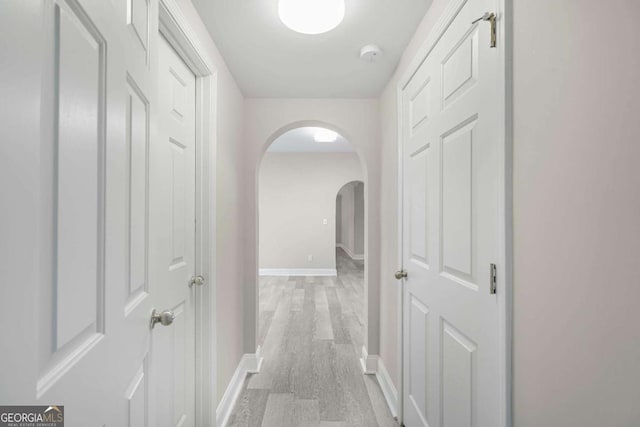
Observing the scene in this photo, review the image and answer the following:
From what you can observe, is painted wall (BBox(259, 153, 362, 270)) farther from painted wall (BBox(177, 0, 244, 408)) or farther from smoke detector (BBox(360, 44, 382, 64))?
smoke detector (BBox(360, 44, 382, 64))

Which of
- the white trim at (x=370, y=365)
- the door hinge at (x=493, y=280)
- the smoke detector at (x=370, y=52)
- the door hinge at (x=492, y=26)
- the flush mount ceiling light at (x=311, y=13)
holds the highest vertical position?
the smoke detector at (x=370, y=52)

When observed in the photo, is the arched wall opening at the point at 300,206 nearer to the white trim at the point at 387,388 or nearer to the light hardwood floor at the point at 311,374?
the light hardwood floor at the point at 311,374

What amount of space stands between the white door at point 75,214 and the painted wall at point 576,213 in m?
0.97

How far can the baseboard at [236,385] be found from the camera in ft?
6.27

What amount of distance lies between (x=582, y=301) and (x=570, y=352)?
13 centimetres

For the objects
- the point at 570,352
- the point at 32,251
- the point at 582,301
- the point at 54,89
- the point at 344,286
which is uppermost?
the point at 54,89

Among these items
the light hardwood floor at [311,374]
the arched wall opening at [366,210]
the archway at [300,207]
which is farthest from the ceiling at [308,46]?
the archway at [300,207]

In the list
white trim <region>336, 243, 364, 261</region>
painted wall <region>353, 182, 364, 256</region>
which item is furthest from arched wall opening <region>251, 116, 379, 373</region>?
painted wall <region>353, 182, 364, 256</region>

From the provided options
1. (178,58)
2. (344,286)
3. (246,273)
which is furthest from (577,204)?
(344,286)

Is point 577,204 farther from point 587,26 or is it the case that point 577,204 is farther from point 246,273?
point 246,273

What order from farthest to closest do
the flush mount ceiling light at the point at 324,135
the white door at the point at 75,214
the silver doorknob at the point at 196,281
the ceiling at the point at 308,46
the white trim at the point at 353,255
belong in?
1. the white trim at the point at 353,255
2. the flush mount ceiling light at the point at 324,135
3. the silver doorknob at the point at 196,281
4. the ceiling at the point at 308,46
5. the white door at the point at 75,214

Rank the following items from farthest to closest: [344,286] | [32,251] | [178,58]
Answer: [344,286], [178,58], [32,251]

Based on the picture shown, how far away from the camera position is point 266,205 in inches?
257

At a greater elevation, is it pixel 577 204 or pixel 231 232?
pixel 577 204
